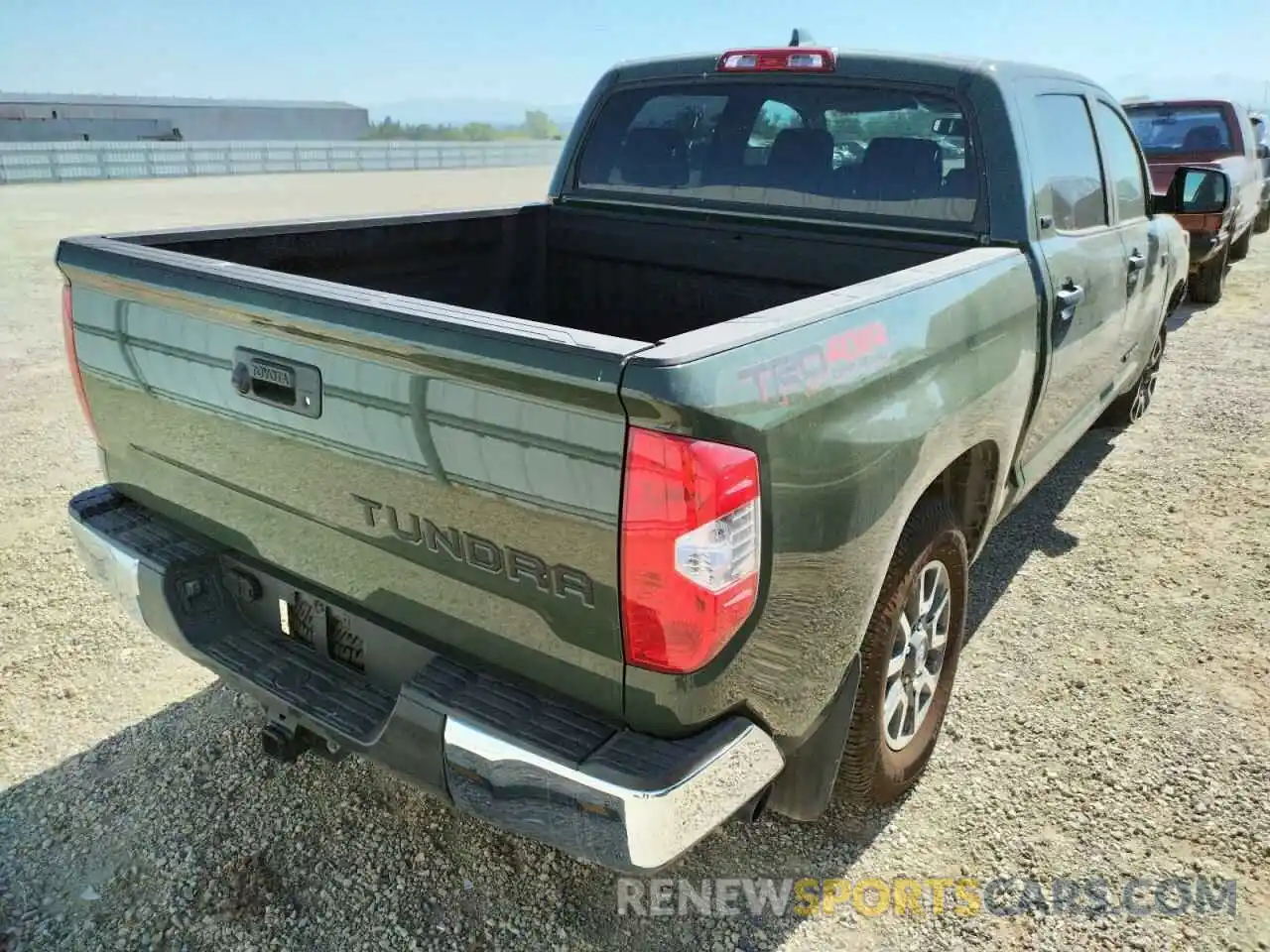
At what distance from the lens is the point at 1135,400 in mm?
5734

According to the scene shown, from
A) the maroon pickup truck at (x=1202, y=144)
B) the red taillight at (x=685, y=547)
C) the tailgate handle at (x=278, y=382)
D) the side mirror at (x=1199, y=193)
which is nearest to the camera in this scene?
the red taillight at (x=685, y=547)

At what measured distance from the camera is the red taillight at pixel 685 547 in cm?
166

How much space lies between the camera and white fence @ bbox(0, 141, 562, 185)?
22438 millimetres

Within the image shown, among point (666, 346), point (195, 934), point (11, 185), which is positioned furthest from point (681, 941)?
point (11, 185)

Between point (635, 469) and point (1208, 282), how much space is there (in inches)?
405

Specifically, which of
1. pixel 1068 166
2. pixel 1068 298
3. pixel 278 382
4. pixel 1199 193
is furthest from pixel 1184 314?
pixel 278 382

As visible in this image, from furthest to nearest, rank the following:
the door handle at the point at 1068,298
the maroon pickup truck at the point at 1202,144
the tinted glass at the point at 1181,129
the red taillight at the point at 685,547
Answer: the tinted glass at the point at 1181,129
the maroon pickup truck at the point at 1202,144
the door handle at the point at 1068,298
the red taillight at the point at 685,547

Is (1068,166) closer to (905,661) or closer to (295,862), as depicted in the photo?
(905,661)

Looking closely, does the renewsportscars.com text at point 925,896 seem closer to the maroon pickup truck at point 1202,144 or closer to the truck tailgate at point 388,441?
the truck tailgate at point 388,441

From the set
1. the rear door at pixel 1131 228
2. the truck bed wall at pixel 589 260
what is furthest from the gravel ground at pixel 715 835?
the truck bed wall at pixel 589 260

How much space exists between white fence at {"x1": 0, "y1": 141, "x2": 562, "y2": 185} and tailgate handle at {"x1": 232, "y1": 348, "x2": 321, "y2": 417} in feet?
80.5

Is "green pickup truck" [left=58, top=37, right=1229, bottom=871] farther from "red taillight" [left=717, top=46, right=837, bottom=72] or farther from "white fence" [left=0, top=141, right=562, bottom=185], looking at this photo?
"white fence" [left=0, top=141, right=562, bottom=185]

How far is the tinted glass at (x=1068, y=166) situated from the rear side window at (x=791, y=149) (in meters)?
0.32

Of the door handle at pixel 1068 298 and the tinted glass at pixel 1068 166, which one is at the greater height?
the tinted glass at pixel 1068 166
